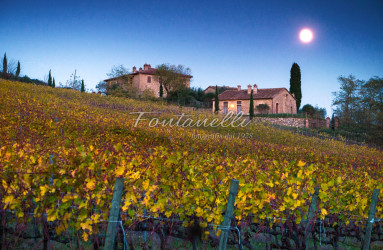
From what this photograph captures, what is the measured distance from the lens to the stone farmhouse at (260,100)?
129 ft

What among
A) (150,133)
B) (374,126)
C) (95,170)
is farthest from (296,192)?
(374,126)

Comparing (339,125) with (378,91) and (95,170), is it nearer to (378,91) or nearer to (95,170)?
(378,91)

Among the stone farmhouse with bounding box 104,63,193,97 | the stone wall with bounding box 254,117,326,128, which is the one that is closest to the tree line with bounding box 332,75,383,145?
the stone wall with bounding box 254,117,326,128

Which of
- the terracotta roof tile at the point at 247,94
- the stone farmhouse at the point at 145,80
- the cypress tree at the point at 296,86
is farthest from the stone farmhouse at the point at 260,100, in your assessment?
the stone farmhouse at the point at 145,80

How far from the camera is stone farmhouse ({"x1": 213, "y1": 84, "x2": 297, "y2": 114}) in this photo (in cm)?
3925

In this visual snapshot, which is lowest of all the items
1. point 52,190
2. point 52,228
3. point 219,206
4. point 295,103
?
point 52,228

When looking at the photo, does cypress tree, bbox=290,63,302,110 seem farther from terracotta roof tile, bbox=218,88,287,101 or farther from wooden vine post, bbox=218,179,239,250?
wooden vine post, bbox=218,179,239,250

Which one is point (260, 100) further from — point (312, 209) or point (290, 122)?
point (312, 209)

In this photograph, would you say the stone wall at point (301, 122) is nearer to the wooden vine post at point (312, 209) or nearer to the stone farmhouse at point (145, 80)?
the stone farmhouse at point (145, 80)

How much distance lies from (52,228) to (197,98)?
42451mm

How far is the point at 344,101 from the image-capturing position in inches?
1614

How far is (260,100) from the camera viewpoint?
Answer: 1578 inches

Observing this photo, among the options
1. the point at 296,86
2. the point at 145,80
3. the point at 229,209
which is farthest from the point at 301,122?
the point at 229,209

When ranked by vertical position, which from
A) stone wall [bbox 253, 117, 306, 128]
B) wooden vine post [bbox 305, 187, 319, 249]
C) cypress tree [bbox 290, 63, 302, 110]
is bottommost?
wooden vine post [bbox 305, 187, 319, 249]
